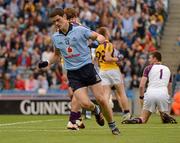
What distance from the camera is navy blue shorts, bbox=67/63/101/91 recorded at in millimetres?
16016

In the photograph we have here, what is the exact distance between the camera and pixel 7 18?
116ft

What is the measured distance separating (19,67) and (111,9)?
4865 mm

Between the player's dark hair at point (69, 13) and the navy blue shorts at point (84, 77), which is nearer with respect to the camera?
the navy blue shorts at point (84, 77)

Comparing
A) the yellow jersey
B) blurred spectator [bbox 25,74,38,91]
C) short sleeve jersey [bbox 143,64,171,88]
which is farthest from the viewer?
blurred spectator [bbox 25,74,38,91]

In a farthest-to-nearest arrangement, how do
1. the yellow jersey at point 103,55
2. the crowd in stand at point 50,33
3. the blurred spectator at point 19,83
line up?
the crowd in stand at point 50,33 → the blurred spectator at point 19,83 → the yellow jersey at point 103,55

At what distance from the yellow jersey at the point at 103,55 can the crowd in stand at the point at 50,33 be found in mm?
8182

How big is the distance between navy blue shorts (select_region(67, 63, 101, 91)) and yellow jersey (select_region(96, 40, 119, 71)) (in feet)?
17.9

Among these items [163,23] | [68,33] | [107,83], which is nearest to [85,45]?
[68,33]

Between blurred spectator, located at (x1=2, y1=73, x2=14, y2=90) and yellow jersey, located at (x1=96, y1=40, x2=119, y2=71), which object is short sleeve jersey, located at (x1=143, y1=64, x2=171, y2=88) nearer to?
yellow jersey, located at (x1=96, y1=40, x2=119, y2=71)

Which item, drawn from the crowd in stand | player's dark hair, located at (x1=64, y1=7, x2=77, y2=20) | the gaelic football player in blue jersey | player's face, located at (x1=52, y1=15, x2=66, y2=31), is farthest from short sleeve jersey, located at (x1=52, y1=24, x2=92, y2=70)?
the crowd in stand

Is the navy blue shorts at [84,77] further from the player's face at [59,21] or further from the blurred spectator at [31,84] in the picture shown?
the blurred spectator at [31,84]

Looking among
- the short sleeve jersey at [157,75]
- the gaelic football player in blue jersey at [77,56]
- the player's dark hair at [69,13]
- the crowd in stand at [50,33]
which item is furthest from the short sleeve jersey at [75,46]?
the crowd in stand at [50,33]

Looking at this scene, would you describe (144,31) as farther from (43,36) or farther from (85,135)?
(85,135)

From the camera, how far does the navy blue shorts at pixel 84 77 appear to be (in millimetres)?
16016
